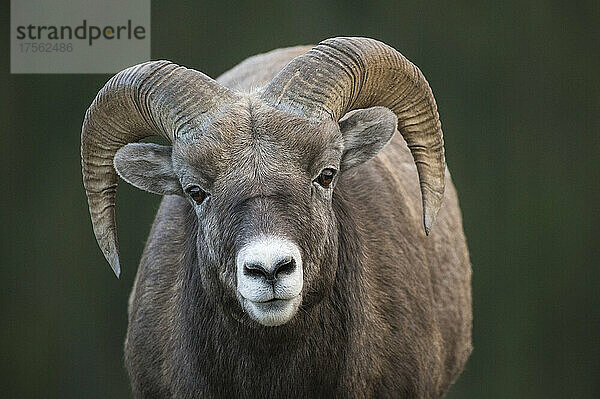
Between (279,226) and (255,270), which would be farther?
(279,226)

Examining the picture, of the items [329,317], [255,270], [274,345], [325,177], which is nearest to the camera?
[255,270]

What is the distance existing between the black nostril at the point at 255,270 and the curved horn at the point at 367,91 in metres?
0.93

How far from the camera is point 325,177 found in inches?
206

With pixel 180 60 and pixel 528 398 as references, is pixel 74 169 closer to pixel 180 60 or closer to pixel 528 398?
pixel 180 60

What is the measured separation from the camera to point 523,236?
10.8 m

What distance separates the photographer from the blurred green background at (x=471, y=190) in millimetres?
10523

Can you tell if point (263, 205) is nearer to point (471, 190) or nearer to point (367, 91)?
point (367, 91)

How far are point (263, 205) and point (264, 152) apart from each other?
0.29m

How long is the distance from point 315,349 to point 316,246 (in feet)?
2.21

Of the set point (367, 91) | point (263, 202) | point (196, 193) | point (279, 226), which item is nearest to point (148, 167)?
point (196, 193)

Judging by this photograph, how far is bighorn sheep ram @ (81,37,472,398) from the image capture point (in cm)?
498

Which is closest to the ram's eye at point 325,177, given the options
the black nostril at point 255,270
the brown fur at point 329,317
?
the brown fur at point 329,317

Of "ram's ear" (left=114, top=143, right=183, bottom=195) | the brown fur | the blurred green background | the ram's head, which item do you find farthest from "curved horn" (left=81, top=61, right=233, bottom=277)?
the blurred green background

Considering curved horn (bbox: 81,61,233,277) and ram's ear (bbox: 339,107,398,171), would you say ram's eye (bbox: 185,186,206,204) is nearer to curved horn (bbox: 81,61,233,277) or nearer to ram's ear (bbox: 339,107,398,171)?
curved horn (bbox: 81,61,233,277)
